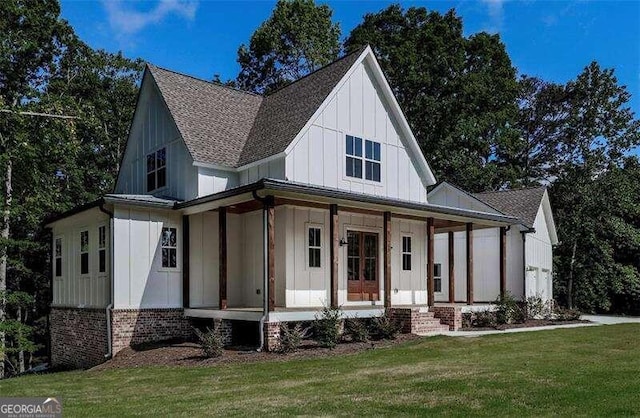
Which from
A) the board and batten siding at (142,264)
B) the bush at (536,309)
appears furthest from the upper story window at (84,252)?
the bush at (536,309)

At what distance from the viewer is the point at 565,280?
33062 millimetres

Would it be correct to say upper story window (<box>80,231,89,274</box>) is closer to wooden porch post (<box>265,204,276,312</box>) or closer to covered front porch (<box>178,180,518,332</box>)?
covered front porch (<box>178,180,518,332</box>)

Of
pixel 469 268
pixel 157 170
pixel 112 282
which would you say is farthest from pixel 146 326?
pixel 469 268

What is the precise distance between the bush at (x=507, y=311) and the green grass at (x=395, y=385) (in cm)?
497

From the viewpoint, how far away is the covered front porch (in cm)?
1460

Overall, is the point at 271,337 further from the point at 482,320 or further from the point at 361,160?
the point at 482,320

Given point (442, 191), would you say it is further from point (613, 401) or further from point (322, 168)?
point (613, 401)

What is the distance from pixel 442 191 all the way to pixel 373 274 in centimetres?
878

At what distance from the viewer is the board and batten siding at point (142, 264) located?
15144mm

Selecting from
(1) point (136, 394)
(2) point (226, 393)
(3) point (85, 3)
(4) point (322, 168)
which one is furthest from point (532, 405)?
(3) point (85, 3)

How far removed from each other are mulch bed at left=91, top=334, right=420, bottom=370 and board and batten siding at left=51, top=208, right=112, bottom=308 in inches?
78.2

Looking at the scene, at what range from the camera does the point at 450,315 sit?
17.1 meters

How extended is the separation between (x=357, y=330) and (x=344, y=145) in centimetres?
588

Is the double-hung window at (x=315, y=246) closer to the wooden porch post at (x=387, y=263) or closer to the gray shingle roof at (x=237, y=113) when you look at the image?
the wooden porch post at (x=387, y=263)
